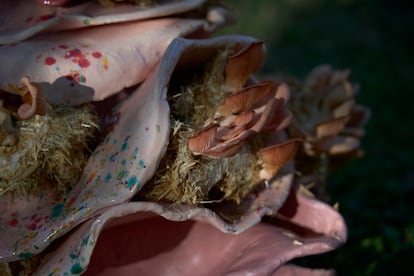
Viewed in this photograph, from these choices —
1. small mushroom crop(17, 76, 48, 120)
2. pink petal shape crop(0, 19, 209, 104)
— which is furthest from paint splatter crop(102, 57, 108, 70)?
small mushroom crop(17, 76, 48, 120)

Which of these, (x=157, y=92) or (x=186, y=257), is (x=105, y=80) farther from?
(x=186, y=257)

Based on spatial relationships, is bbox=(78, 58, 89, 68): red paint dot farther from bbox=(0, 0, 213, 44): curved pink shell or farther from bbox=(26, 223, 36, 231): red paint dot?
bbox=(26, 223, 36, 231): red paint dot

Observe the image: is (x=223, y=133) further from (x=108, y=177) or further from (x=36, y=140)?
(x=36, y=140)

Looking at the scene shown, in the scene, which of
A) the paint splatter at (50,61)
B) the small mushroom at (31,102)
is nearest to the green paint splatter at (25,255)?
the small mushroom at (31,102)

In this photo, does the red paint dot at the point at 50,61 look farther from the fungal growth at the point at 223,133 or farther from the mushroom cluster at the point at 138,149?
the fungal growth at the point at 223,133

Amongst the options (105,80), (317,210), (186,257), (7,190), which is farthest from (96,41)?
(317,210)

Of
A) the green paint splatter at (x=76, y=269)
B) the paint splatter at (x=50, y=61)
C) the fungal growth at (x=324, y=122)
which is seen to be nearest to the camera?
the green paint splatter at (x=76, y=269)
